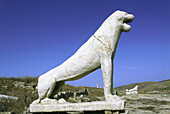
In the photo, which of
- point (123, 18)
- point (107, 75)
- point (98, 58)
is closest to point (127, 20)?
point (123, 18)

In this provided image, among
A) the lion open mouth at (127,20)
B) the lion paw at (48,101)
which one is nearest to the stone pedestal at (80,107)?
the lion paw at (48,101)

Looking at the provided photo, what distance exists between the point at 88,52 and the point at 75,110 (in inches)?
49.6

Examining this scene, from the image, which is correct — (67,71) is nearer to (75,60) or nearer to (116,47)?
(75,60)

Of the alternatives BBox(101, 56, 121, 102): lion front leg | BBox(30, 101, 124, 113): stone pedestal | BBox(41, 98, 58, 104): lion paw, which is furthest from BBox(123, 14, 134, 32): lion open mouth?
BBox(41, 98, 58, 104): lion paw

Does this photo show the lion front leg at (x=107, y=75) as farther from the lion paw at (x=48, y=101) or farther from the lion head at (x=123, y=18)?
the lion paw at (x=48, y=101)

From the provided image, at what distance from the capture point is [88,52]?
136 inches

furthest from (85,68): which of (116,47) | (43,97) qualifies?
(43,97)

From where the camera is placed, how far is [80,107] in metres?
3.24

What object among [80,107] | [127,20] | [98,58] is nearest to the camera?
[80,107]

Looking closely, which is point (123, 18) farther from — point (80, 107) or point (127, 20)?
point (80, 107)

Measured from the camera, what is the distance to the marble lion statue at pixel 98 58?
10.8 feet

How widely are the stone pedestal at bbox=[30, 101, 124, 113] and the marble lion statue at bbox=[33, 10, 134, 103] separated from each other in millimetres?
151

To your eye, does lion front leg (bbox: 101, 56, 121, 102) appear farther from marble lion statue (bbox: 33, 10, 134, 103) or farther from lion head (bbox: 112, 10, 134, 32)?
lion head (bbox: 112, 10, 134, 32)

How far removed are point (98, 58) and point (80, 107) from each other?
43.1 inches
